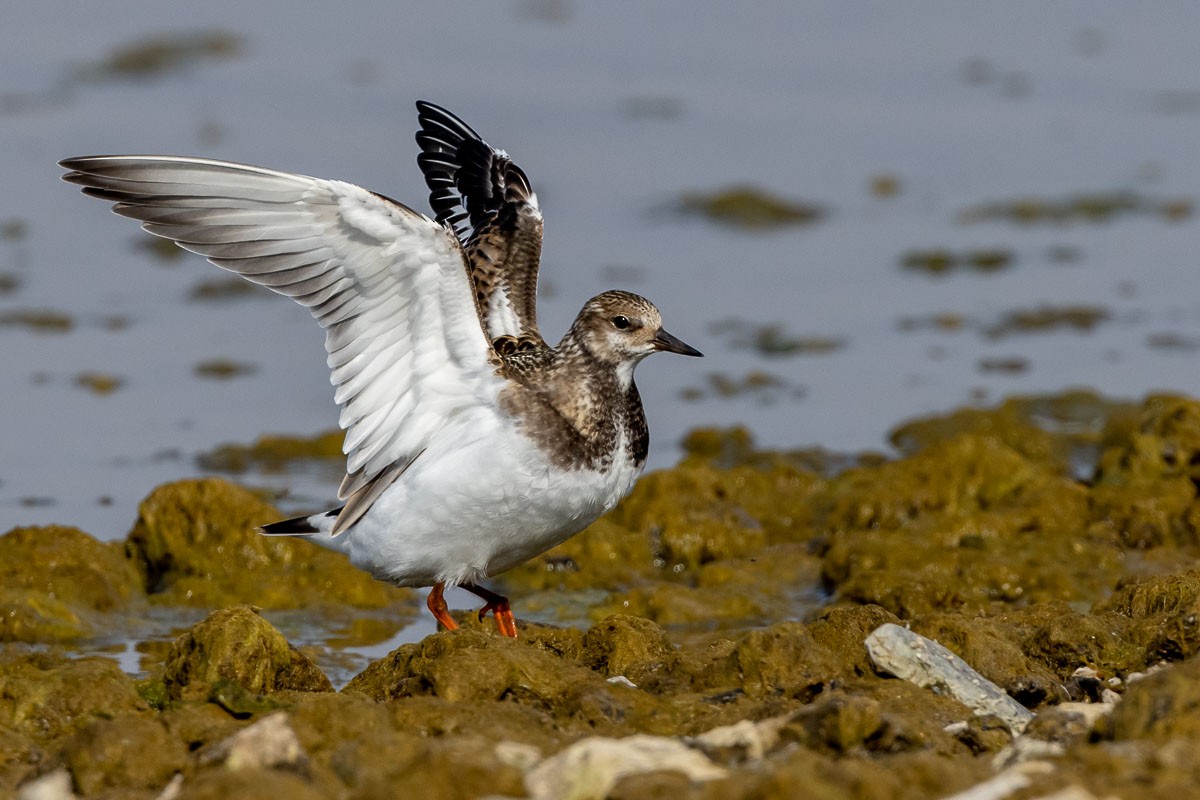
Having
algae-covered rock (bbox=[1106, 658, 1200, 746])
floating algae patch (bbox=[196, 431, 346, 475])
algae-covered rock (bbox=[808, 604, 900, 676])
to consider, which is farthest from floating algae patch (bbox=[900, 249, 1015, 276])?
algae-covered rock (bbox=[1106, 658, 1200, 746])

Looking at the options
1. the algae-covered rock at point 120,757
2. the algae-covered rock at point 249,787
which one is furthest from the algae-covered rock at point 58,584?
the algae-covered rock at point 249,787

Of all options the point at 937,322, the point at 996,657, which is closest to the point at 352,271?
the point at 996,657

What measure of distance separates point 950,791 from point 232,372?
8004 millimetres

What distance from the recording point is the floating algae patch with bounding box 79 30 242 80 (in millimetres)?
17953

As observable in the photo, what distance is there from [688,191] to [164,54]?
6.87 m

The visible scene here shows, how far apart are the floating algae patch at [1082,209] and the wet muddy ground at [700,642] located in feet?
14.3

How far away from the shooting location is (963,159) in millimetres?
15766

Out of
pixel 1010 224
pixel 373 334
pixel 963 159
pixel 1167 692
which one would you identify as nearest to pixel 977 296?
pixel 1010 224

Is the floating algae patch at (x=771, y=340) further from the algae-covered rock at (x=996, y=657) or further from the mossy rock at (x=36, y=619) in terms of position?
the algae-covered rock at (x=996, y=657)

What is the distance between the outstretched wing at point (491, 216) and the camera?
289 inches

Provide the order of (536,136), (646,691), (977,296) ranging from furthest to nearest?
(536,136)
(977,296)
(646,691)

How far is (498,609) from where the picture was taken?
652 cm

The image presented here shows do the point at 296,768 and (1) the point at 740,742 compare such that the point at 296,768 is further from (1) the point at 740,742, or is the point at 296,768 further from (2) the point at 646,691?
(2) the point at 646,691

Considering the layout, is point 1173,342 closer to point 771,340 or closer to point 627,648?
point 771,340
